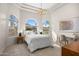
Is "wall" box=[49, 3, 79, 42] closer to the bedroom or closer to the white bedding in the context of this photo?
the bedroom

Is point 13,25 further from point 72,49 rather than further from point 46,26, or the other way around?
point 72,49

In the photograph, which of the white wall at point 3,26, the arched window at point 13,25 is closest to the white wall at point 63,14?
the arched window at point 13,25

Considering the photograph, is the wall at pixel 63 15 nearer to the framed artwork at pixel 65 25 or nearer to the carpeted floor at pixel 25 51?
the framed artwork at pixel 65 25

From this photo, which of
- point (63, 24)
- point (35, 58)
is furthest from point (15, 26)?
point (63, 24)

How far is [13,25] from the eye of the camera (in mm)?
1536

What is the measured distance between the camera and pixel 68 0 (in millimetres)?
1565

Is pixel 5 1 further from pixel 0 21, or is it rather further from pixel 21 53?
pixel 21 53

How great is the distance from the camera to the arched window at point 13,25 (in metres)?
1.52

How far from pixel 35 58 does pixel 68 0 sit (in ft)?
3.42

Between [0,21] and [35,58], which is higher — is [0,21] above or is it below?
above

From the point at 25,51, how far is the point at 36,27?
16.0 inches

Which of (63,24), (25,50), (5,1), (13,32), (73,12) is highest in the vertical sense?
(5,1)

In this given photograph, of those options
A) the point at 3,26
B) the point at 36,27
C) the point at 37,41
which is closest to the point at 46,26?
the point at 36,27

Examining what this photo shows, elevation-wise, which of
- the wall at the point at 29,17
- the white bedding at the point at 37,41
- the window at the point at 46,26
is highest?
the wall at the point at 29,17
